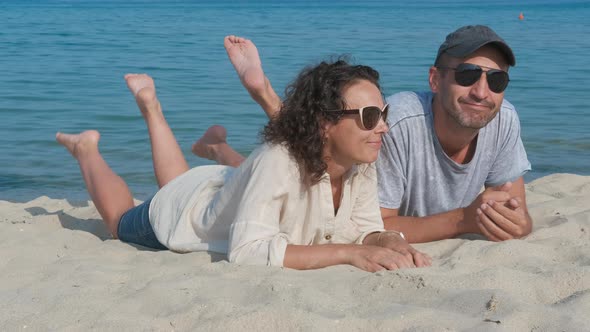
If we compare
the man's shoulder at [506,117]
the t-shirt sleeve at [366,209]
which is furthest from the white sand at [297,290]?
the man's shoulder at [506,117]

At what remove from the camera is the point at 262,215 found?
3713mm

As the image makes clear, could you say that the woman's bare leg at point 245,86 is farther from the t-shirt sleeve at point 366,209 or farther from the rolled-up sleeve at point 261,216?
the rolled-up sleeve at point 261,216

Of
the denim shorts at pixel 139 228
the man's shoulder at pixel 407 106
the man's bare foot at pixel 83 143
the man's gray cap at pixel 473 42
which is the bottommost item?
the denim shorts at pixel 139 228

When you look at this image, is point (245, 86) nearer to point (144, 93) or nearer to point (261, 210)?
point (144, 93)

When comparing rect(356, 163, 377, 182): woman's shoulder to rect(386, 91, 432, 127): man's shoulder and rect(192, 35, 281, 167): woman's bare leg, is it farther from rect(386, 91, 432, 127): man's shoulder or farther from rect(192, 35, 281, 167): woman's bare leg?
rect(192, 35, 281, 167): woman's bare leg

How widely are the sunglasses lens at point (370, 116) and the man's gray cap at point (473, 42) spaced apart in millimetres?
767

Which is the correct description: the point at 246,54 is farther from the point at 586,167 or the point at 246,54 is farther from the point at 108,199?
the point at 586,167

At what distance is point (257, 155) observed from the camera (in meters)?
3.81

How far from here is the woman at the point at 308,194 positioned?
3.75 metres

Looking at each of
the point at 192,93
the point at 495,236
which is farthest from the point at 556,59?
the point at 495,236

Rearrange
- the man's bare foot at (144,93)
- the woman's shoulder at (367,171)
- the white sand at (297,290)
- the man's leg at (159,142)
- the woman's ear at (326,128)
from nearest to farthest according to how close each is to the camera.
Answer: the white sand at (297,290) < the woman's ear at (326,128) < the woman's shoulder at (367,171) < the man's leg at (159,142) < the man's bare foot at (144,93)

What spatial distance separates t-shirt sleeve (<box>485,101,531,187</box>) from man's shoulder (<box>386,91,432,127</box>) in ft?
1.37

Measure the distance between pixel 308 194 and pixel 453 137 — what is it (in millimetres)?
977

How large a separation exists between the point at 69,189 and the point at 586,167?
503 cm
